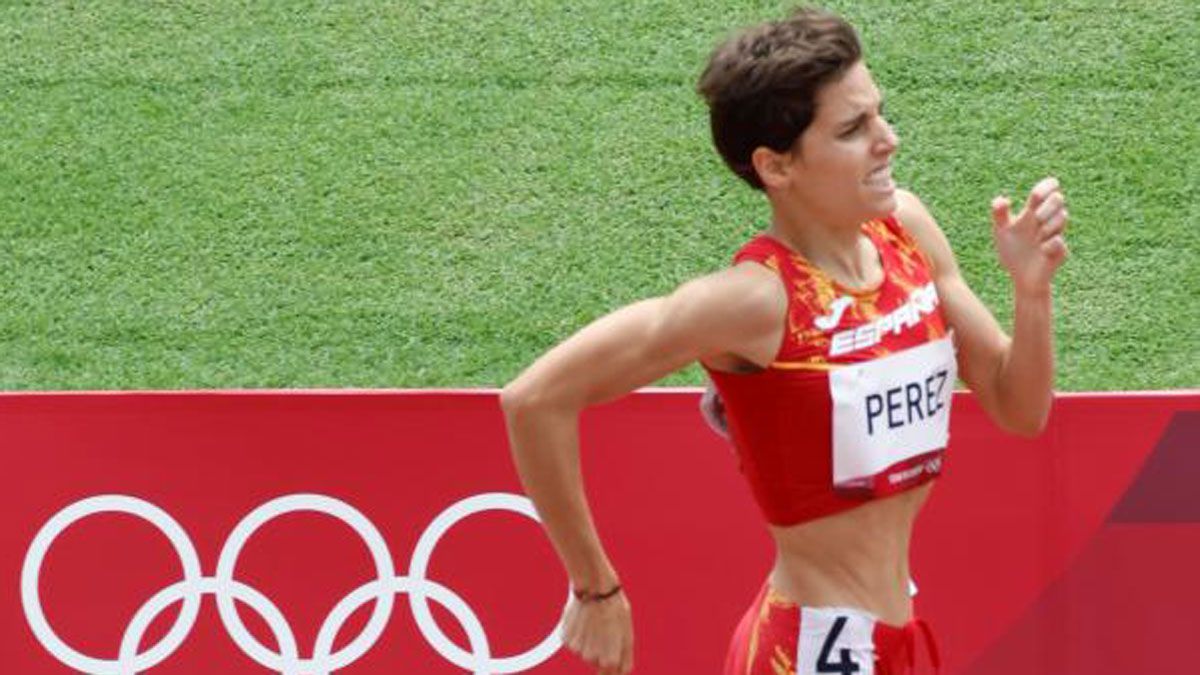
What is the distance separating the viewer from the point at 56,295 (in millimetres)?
7672

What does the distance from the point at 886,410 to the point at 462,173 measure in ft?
15.0

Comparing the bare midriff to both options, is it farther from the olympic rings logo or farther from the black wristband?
A: the olympic rings logo

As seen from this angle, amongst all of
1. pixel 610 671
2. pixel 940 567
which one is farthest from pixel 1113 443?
pixel 610 671

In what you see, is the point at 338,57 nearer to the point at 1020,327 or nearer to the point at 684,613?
the point at 684,613

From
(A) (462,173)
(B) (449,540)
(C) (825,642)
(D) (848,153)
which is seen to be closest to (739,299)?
(D) (848,153)

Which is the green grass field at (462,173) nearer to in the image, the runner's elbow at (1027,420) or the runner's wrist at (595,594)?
the runner's elbow at (1027,420)

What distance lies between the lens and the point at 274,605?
17.9 feet

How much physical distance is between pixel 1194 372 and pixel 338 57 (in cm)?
349

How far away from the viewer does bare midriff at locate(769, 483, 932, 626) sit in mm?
3631

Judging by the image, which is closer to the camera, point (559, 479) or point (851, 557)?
point (559, 479)

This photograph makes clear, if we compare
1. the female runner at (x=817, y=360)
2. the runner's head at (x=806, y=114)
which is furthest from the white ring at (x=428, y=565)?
the runner's head at (x=806, y=114)

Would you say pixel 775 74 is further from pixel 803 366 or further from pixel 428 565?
pixel 428 565

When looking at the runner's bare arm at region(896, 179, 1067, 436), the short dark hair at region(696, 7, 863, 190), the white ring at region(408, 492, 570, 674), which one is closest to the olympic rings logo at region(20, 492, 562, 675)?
the white ring at region(408, 492, 570, 674)

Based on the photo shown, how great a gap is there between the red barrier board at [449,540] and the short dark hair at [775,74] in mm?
1873
